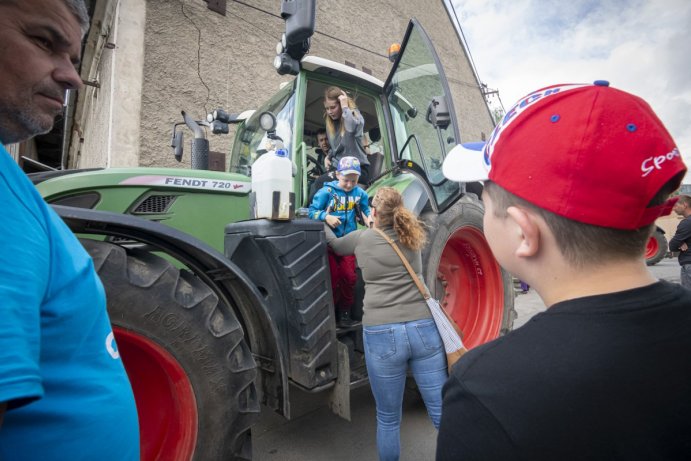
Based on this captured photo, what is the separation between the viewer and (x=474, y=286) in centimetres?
381

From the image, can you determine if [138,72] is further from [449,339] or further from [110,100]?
[449,339]

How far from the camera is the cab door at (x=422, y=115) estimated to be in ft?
10.0

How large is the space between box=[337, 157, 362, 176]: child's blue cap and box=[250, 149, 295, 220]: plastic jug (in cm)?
84

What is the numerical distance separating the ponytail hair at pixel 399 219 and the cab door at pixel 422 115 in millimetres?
877

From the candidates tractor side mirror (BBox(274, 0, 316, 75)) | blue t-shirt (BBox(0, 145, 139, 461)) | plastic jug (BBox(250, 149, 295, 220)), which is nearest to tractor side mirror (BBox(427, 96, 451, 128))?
tractor side mirror (BBox(274, 0, 316, 75))

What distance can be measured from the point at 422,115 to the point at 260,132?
4.87ft

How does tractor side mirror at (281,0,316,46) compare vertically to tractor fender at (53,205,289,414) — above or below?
above

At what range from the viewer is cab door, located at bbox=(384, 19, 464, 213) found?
A: 10.0 feet

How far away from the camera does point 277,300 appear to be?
7.50ft

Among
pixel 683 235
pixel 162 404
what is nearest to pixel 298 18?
pixel 162 404

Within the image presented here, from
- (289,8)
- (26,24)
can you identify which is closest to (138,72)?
(289,8)

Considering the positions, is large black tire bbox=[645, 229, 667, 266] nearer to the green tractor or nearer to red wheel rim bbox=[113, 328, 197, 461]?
the green tractor

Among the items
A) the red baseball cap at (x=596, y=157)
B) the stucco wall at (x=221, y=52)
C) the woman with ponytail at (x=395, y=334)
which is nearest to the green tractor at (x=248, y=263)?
the woman with ponytail at (x=395, y=334)

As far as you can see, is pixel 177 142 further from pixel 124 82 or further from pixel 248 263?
pixel 124 82
